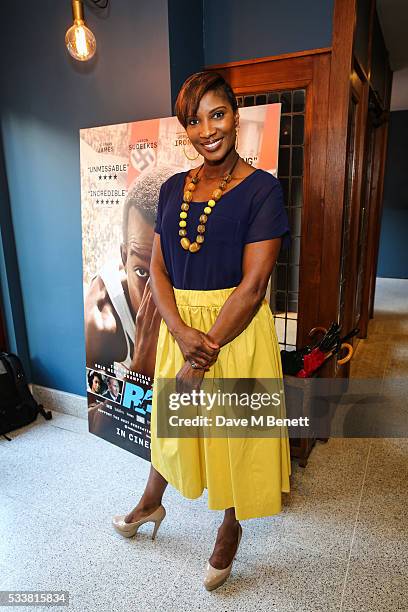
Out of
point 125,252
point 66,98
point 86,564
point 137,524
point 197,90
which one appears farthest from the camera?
point 66,98

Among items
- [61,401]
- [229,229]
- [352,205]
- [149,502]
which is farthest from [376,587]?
[352,205]

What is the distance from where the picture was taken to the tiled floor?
1500 millimetres

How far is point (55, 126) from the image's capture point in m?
2.40

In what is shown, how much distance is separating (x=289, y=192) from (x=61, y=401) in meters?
1.88

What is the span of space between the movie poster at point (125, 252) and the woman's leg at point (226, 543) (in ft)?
2.34

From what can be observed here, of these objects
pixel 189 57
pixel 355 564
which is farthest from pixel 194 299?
pixel 189 57

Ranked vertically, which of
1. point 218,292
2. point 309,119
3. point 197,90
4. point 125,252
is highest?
point 309,119

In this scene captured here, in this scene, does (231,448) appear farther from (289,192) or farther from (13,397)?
(13,397)

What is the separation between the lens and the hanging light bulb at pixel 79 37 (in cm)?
196

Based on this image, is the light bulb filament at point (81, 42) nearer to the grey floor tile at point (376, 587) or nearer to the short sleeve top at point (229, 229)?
the short sleeve top at point (229, 229)

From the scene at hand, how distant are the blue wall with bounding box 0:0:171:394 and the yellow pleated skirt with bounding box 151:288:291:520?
1.15 m

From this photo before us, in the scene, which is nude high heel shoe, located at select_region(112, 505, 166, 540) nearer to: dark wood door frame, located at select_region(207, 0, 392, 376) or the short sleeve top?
the short sleeve top

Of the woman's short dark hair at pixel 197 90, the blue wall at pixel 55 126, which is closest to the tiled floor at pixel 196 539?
the blue wall at pixel 55 126

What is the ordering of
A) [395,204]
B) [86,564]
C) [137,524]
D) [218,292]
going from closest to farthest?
[218,292]
[86,564]
[137,524]
[395,204]
